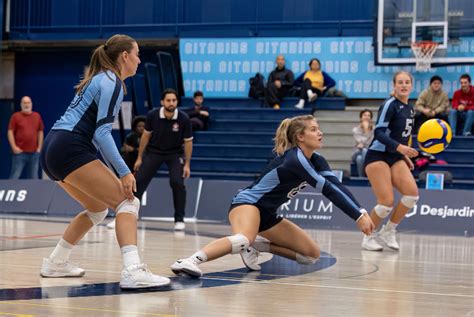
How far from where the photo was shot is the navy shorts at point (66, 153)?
6.62 meters

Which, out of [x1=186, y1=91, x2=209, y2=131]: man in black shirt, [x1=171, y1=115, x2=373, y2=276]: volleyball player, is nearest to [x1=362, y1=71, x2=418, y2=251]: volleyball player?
[x1=171, y1=115, x2=373, y2=276]: volleyball player

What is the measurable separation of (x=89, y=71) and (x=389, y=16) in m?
13.4

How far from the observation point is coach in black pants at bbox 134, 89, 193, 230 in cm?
1372

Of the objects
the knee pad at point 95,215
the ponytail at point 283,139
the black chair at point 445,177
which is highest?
the ponytail at point 283,139

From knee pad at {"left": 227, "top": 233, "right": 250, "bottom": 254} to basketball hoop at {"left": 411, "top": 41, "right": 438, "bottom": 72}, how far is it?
12.4m

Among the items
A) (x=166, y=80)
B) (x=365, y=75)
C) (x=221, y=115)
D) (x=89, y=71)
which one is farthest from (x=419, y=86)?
(x=89, y=71)

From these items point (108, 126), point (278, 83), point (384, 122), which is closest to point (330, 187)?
point (108, 126)

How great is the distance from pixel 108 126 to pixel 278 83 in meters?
13.9

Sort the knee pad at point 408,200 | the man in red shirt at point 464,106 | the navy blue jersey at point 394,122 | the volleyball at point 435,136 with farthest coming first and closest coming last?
the man in red shirt at point 464,106, the volleyball at point 435,136, the knee pad at point 408,200, the navy blue jersey at point 394,122

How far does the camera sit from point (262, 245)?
8297 millimetres

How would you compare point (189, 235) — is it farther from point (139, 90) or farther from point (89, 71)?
point (139, 90)

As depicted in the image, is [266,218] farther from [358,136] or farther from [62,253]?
[358,136]

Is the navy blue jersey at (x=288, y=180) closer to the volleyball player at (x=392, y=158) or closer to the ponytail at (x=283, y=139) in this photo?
the ponytail at (x=283, y=139)

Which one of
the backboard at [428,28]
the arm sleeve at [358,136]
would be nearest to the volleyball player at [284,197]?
the arm sleeve at [358,136]
